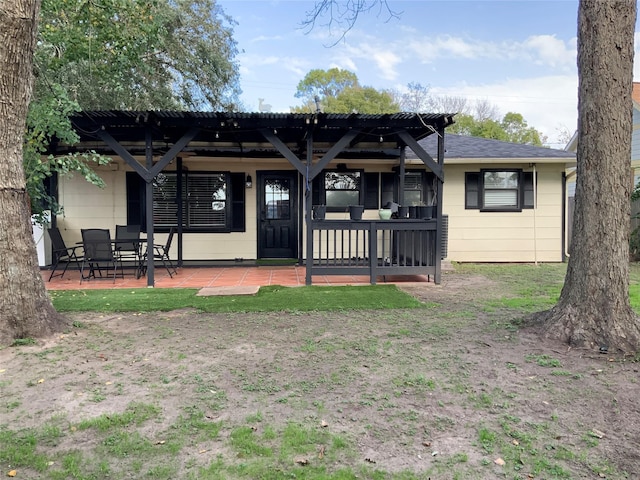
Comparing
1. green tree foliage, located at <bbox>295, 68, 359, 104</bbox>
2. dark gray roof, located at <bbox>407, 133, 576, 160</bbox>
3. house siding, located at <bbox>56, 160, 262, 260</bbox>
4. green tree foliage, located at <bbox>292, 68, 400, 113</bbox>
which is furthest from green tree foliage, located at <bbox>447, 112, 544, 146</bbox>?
house siding, located at <bbox>56, 160, 262, 260</bbox>

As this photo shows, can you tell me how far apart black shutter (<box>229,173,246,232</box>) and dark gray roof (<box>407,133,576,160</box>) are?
3.55 metres

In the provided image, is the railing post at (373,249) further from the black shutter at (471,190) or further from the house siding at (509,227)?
the black shutter at (471,190)

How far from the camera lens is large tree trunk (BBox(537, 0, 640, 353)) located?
340 cm

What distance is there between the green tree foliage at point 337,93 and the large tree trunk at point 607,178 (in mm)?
22427

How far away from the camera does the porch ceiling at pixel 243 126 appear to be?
6078mm

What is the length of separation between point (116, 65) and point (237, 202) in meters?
3.34

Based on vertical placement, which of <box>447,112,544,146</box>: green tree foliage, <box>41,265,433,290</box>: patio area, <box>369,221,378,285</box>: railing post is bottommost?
<box>41,265,433,290</box>: patio area

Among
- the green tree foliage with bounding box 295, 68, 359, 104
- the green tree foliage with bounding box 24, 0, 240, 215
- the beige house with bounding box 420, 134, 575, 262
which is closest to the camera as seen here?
the green tree foliage with bounding box 24, 0, 240, 215

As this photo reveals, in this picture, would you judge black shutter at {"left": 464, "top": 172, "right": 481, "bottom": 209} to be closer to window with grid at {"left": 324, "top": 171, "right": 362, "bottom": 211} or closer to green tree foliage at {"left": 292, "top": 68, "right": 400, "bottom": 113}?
window with grid at {"left": 324, "top": 171, "right": 362, "bottom": 211}

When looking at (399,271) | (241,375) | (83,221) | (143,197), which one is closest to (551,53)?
(399,271)

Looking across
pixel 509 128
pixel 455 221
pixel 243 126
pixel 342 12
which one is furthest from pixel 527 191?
pixel 509 128

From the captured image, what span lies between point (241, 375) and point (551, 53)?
20265mm

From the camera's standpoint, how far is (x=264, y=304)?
16.9ft

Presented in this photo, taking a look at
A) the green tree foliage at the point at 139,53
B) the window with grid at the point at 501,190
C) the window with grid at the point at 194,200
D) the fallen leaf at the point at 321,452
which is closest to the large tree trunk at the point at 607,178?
the fallen leaf at the point at 321,452
